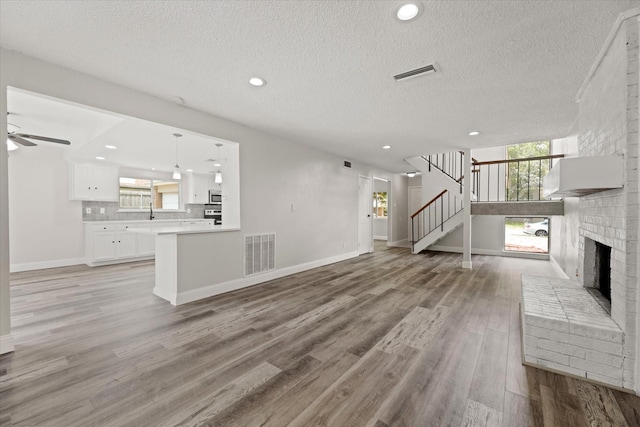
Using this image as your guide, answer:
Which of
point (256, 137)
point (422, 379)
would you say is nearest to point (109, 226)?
point (256, 137)

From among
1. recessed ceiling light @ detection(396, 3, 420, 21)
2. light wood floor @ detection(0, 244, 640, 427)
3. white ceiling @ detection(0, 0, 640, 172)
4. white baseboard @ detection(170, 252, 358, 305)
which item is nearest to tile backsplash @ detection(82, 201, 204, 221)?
light wood floor @ detection(0, 244, 640, 427)

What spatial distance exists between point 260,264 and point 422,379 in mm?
3159

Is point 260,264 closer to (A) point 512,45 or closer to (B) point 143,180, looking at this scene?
(A) point 512,45

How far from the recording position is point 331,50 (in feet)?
7.30

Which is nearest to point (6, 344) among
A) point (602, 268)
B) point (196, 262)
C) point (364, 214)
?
point (196, 262)

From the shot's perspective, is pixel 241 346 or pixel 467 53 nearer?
pixel 467 53

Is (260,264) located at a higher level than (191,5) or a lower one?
lower

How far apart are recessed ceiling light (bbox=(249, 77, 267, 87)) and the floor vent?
233 cm

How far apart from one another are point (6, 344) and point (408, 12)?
4.14 metres

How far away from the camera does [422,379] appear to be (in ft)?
6.37

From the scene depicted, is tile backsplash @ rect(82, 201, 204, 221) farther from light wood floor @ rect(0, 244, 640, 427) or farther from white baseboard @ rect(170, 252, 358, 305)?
white baseboard @ rect(170, 252, 358, 305)

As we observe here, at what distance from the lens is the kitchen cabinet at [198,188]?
812 centimetres

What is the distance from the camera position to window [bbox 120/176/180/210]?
23.3 feet

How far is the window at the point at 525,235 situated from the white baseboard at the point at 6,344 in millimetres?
9547
